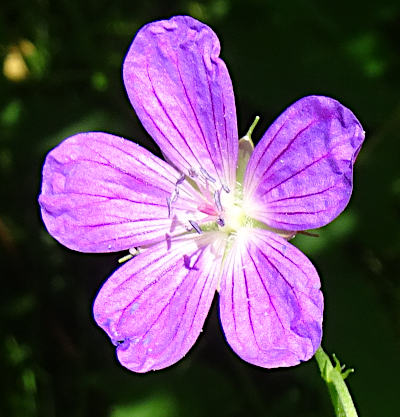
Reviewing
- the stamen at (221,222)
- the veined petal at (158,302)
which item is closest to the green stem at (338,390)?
the veined petal at (158,302)

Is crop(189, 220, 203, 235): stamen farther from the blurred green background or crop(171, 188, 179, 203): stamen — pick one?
the blurred green background

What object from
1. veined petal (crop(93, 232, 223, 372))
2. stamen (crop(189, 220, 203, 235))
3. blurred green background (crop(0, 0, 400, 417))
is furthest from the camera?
blurred green background (crop(0, 0, 400, 417))

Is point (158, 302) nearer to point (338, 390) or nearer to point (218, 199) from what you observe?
point (218, 199)

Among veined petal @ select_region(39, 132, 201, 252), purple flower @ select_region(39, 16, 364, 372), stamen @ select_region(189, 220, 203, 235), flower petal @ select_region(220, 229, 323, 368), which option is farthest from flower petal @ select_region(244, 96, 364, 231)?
veined petal @ select_region(39, 132, 201, 252)

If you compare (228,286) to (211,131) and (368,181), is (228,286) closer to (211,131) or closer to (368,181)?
(211,131)

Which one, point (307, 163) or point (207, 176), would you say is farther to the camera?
point (207, 176)

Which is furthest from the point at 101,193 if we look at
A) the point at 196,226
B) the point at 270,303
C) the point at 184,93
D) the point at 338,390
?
the point at 338,390
